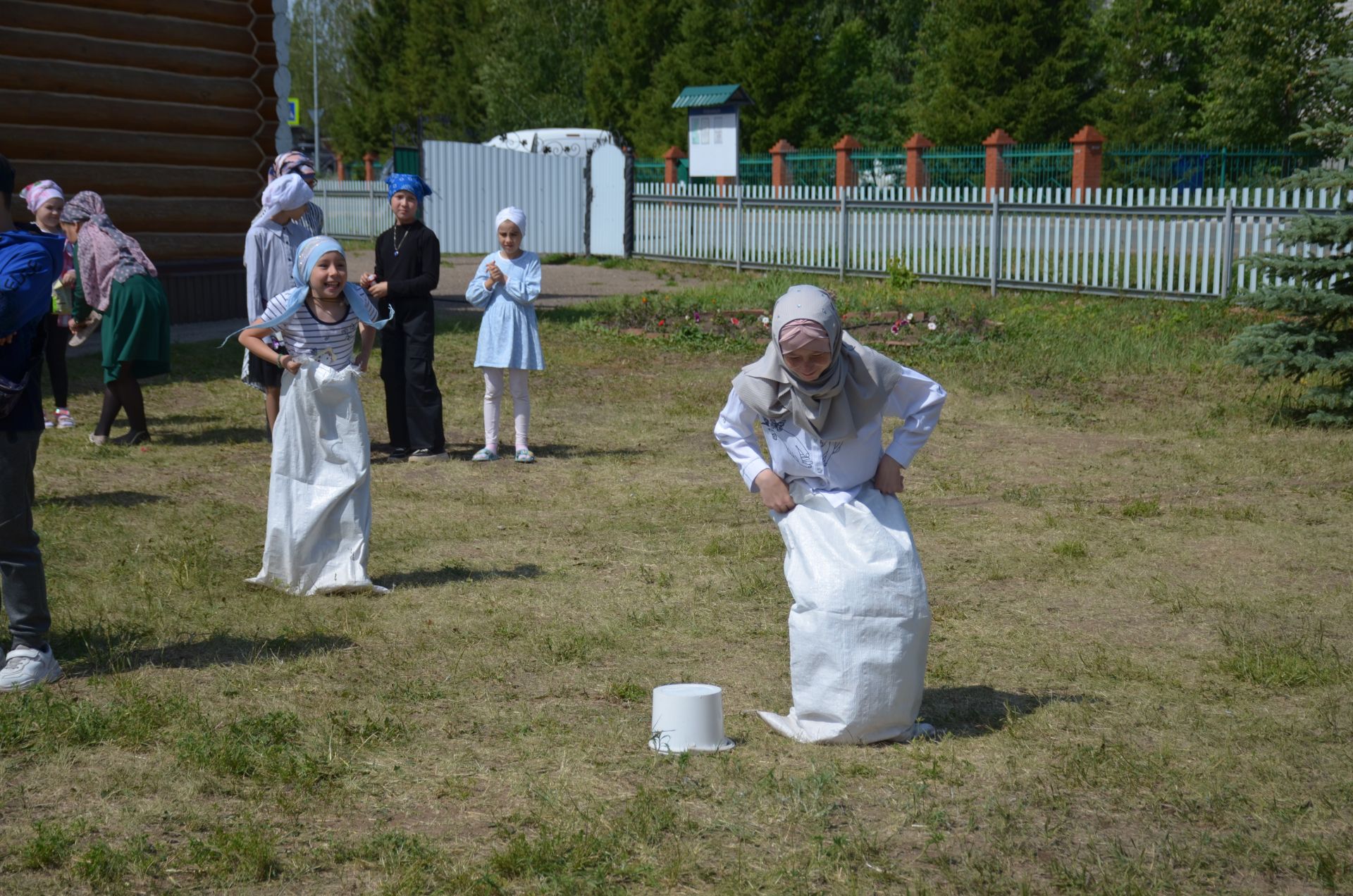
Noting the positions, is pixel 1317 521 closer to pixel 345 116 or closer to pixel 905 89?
pixel 905 89

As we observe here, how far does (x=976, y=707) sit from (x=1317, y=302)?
6330mm

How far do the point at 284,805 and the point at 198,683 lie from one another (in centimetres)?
127

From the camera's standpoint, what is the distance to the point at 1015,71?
33750mm

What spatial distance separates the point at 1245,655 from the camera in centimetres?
528

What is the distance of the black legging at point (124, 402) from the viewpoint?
9609 mm

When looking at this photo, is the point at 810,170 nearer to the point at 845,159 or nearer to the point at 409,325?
the point at 845,159

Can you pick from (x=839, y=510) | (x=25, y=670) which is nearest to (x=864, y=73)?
(x=839, y=510)

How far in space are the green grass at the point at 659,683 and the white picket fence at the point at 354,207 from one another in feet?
72.8

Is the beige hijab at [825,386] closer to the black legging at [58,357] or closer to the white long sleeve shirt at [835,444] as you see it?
the white long sleeve shirt at [835,444]

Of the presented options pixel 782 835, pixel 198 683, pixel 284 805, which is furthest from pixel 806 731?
pixel 198 683

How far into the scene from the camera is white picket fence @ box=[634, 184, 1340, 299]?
16.6 meters

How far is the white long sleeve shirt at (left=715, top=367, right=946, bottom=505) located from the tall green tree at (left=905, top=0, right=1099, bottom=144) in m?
30.7

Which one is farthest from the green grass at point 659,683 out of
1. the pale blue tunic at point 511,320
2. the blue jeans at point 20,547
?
the pale blue tunic at point 511,320

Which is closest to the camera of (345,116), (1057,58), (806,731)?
(806,731)
